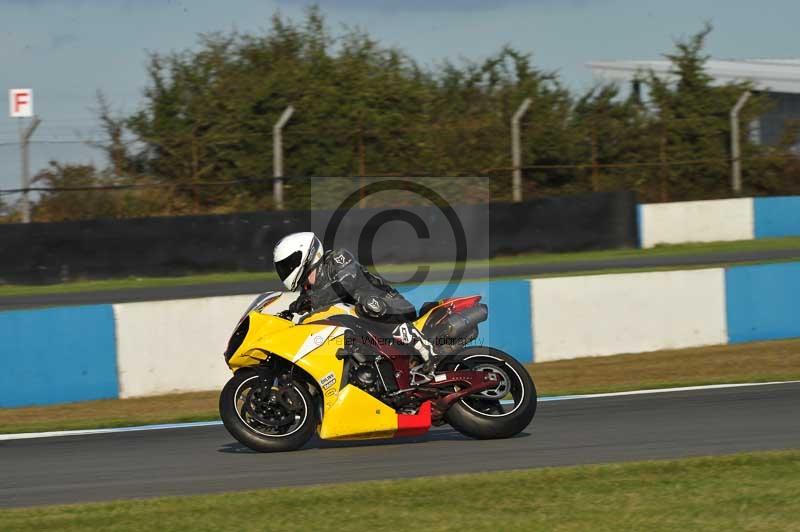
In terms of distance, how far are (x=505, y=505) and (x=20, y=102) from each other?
54.4ft

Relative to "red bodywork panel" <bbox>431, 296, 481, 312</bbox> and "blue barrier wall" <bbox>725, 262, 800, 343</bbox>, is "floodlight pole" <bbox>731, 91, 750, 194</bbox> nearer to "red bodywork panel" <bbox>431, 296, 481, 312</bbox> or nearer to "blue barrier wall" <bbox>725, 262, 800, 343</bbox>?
"blue barrier wall" <bbox>725, 262, 800, 343</bbox>

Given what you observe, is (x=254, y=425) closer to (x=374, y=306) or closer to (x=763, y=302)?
(x=374, y=306)

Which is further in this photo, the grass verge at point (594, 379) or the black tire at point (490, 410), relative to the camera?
the grass verge at point (594, 379)

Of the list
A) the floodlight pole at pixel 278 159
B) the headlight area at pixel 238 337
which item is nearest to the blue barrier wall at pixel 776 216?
the floodlight pole at pixel 278 159

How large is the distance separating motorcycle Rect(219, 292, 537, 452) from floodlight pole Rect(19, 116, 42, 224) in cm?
1287

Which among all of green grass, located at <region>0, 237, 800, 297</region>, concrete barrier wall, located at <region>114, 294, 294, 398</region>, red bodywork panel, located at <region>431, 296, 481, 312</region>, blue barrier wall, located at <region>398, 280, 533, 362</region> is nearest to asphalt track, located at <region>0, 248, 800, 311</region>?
green grass, located at <region>0, 237, 800, 297</region>

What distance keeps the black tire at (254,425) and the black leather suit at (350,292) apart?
22.0 inches

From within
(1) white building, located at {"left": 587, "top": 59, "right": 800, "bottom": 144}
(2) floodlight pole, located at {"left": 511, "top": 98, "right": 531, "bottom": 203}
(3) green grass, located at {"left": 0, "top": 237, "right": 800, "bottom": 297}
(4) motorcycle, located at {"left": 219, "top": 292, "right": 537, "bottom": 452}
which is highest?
(1) white building, located at {"left": 587, "top": 59, "right": 800, "bottom": 144}

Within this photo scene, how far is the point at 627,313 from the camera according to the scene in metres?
12.4

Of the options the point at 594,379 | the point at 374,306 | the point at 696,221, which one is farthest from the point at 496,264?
the point at 374,306

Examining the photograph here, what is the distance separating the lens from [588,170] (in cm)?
2541

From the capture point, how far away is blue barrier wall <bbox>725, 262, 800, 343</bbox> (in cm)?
1284

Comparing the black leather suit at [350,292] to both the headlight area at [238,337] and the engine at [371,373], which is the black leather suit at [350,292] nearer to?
the engine at [371,373]

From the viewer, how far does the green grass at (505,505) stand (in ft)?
17.7
